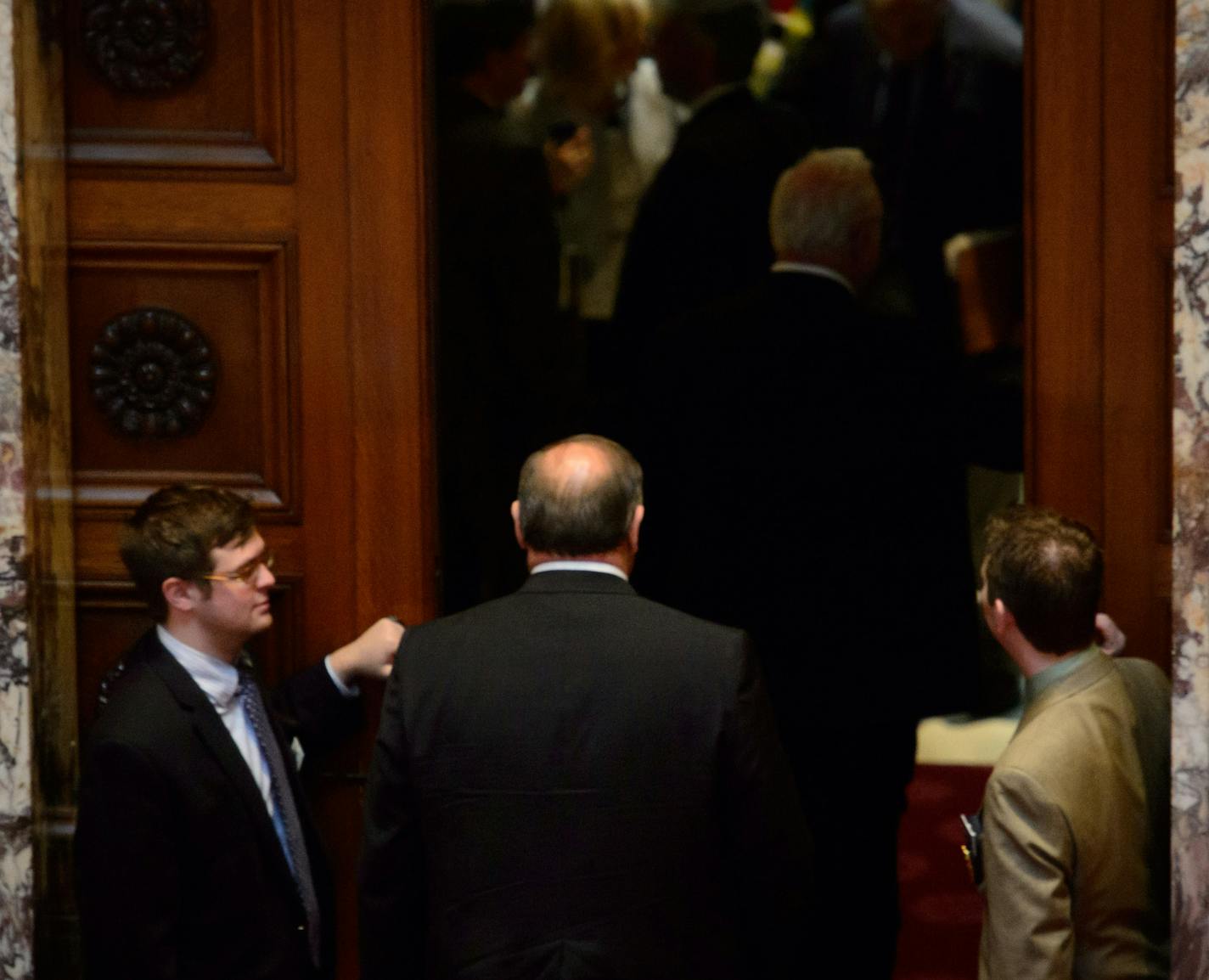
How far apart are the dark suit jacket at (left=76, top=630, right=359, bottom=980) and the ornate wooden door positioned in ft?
1.44

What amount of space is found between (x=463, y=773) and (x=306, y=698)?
70 centimetres

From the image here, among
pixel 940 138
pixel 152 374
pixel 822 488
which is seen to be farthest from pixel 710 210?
pixel 152 374

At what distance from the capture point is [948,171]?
21.2 feet

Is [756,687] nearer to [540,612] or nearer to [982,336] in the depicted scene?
[540,612]

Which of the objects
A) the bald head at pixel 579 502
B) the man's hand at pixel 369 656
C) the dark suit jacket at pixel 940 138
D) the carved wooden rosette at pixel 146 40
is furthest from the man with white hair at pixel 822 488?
the dark suit jacket at pixel 940 138

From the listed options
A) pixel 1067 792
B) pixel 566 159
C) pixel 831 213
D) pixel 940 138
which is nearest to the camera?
pixel 1067 792

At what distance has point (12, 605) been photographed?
325cm

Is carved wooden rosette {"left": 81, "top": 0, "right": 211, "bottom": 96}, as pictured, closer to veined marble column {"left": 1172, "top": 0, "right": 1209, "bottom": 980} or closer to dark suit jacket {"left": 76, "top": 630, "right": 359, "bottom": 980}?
dark suit jacket {"left": 76, "top": 630, "right": 359, "bottom": 980}

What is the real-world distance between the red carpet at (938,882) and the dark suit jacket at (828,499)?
0.72 meters

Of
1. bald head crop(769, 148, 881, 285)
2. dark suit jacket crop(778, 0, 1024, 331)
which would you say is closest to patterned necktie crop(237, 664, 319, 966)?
bald head crop(769, 148, 881, 285)

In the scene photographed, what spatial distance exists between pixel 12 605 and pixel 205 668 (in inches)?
14.9

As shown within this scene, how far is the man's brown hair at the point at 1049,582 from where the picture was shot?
2.85m

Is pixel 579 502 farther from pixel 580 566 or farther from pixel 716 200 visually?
pixel 716 200

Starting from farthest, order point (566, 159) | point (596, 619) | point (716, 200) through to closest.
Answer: point (566, 159), point (716, 200), point (596, 619)
